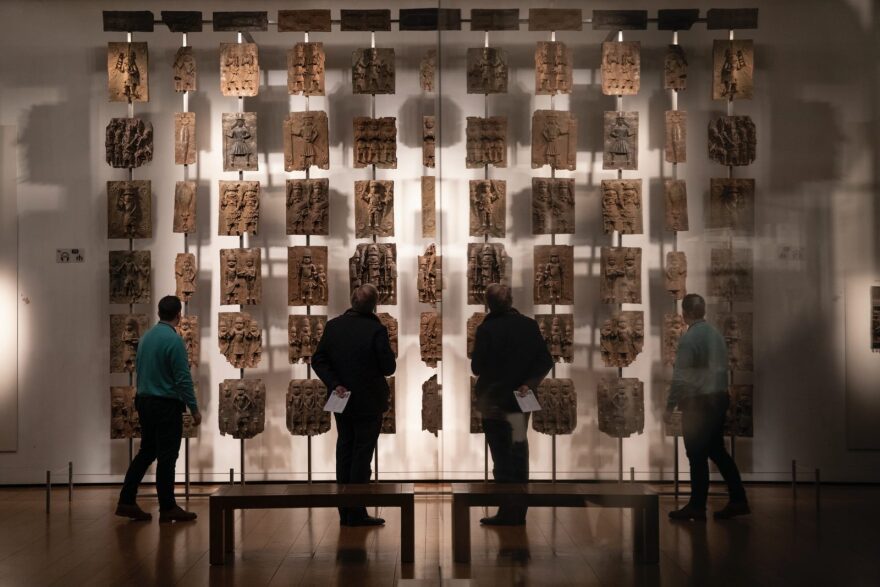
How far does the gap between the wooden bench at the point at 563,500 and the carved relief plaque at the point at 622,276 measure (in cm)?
26

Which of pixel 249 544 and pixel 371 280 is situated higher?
pixel 371 280

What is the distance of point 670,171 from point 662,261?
11 centimetres

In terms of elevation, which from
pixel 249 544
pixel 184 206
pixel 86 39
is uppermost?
pixel 86 39

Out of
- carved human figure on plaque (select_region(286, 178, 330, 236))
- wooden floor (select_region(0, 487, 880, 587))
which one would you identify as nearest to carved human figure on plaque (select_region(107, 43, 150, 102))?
carved human figure on plaque (select_region(286, 178, 330, 236))

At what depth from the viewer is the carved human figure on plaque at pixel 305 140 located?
7.56 metres

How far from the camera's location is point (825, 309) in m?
1.04

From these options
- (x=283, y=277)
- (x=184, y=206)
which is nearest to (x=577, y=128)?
(x=184, y=206)

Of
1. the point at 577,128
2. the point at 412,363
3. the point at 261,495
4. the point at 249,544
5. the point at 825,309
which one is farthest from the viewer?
the point at 412,363

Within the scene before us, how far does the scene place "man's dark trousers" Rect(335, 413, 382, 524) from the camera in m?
6.27

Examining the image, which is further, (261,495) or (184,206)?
(184,206)

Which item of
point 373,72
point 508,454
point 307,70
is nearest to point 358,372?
point 373,72

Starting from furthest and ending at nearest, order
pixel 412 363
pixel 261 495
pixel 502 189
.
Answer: pixel 412 363, pixel 261 495, pixel 502 189

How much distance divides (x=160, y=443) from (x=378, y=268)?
2.17 m

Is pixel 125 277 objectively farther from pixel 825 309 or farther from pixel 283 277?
pixel 825 309
